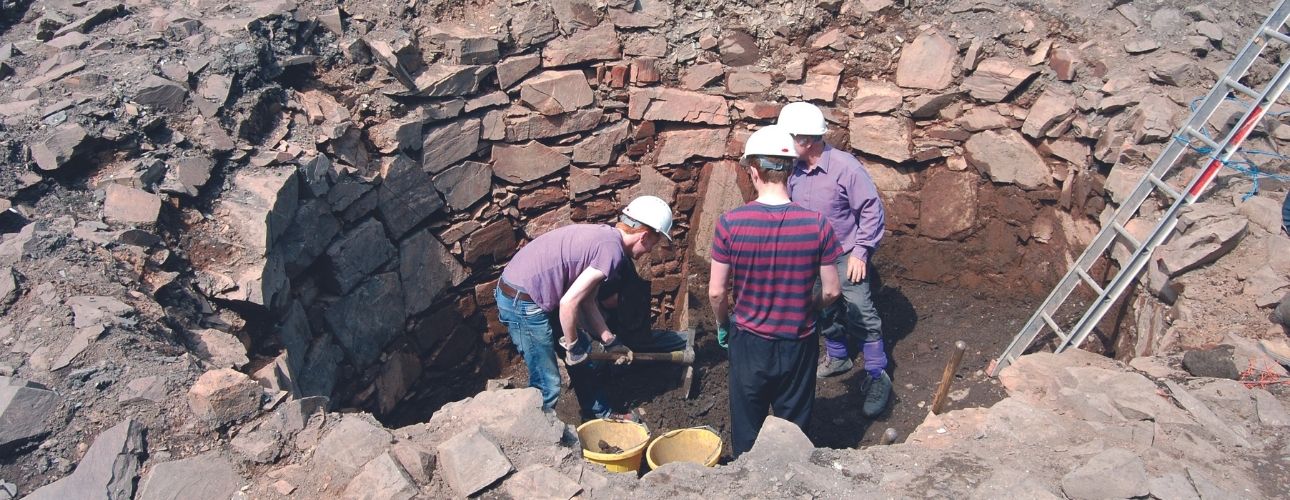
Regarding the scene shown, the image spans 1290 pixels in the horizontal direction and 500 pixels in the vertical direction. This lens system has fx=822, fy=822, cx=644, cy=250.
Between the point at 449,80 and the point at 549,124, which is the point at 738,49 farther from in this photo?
the point at 449,80

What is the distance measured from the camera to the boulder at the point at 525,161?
19.3 ft

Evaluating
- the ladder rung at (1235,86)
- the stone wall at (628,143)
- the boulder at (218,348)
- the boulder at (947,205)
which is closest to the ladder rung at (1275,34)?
the ladder rung at (1235,86)

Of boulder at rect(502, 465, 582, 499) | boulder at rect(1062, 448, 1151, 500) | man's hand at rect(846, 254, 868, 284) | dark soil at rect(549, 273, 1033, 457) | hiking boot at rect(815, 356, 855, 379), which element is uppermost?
boulder at rect(502, 465, 582, 499)

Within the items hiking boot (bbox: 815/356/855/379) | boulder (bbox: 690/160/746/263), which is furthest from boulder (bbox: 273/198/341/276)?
hiking boot (bbox: 815/356/855/379)

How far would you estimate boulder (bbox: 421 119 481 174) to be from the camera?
17.8 feet

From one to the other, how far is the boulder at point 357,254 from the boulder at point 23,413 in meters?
1.95

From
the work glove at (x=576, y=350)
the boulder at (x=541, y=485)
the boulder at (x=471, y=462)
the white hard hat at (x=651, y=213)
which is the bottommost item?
the work glove at (x=576, y=350)

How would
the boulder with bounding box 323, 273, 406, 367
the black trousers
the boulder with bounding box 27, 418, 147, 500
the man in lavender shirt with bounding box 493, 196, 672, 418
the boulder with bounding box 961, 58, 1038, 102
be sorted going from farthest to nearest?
1. the boulder with bounding box 961, 58, 1038, 102
2. the boulder with bounding box 323, 273, 406, 367
3. the man in lavender shirt with bounding box 493, 196, 672, 418
4. the black trousers
5. the boulder with bounding box 27, 418, 147, 500

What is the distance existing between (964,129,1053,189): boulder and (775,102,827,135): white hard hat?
1909 millimetres

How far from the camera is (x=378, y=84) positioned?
5211mm

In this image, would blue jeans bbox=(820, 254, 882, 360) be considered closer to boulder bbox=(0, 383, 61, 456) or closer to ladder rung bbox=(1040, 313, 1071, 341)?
ladder rung bbox=(1040, 313, 1071, 341)

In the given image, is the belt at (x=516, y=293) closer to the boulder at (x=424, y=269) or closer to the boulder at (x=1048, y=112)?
the boulder at (x=424, y=269)

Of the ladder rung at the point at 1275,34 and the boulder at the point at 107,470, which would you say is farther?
the ladder rung at the point at 1275,34

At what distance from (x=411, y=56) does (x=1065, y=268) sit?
4630 mm
